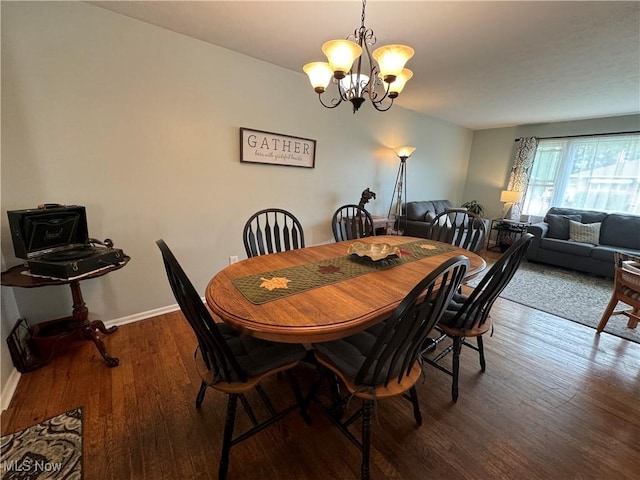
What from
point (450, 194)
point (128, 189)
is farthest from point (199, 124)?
point (450, 194)

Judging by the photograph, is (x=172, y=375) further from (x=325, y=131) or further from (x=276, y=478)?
(x=325, y=131)

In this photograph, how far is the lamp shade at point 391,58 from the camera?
4.31 ft

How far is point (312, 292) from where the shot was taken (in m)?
1.22

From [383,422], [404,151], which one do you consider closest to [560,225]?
[404,151]

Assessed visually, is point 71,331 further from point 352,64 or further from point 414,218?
point 414,218

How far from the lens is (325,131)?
10.2 ft

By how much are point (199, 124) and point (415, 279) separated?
2.14m

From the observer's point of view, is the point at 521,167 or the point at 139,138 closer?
the point at 139,138

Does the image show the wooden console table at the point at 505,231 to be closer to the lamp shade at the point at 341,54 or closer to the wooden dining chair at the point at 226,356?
the lamp shade at the point at 341,54

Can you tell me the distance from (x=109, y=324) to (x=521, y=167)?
6.49 metres

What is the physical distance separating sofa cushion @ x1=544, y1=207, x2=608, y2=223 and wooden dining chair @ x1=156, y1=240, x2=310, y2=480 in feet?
17.2

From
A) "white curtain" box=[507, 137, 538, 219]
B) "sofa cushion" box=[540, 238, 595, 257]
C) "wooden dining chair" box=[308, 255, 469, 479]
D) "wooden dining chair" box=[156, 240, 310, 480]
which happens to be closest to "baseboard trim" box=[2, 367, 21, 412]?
"wooden dining chair" box=[156, 240, 310, 480]

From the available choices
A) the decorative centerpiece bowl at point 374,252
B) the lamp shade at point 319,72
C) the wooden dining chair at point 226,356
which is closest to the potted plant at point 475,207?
the decorative centerpiece bowl at point 374,252

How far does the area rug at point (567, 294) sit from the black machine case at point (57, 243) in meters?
3.60
